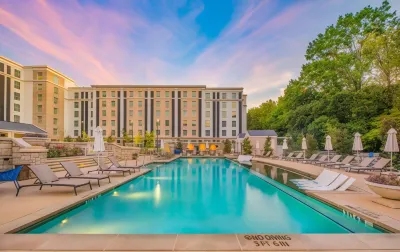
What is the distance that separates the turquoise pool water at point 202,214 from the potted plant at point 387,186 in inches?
50.4

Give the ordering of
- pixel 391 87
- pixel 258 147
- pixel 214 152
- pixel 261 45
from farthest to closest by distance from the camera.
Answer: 1. pixel 214 152
2. pixel 258 147
3. pixel 391 87
4. pixel 261 45

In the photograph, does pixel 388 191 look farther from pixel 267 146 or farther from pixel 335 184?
pixel 267 146

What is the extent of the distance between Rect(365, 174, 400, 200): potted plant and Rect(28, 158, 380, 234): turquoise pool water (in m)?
1.28

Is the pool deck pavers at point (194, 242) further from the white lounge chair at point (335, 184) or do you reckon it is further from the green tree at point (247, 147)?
the green tree at point (247, 147)

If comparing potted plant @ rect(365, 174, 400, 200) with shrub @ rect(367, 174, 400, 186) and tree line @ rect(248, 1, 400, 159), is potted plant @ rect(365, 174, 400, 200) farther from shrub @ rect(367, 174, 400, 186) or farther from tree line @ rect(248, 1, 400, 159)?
tree line @ rect(248, 1, 400, 159)

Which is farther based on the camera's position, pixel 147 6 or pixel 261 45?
pixel 261 45

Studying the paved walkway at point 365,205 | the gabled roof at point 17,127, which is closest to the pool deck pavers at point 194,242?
the paved walkway at point 365,205

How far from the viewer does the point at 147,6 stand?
1172cm

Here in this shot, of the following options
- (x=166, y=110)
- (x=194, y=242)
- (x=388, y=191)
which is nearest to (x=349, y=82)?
(x=388, y=191)

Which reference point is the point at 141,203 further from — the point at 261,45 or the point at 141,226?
the point at 261,45

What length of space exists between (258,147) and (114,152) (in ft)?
55.1

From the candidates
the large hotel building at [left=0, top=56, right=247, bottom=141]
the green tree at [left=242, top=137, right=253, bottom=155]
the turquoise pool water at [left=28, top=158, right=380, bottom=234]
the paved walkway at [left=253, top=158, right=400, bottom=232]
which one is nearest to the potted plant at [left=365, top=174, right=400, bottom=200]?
the paved walkway at [left=253, top=158, right=400, bottom=232]

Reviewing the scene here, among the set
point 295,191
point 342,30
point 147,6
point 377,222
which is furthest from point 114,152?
point 342,30

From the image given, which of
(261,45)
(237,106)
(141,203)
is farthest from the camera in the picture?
(237,106)
